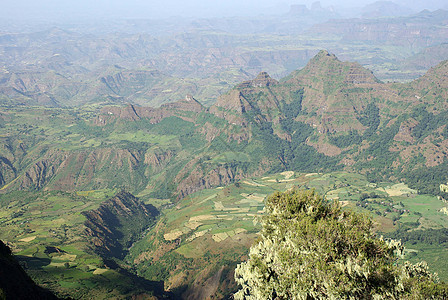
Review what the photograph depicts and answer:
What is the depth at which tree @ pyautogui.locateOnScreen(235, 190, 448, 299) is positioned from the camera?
125ft

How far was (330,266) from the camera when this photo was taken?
38.3 metres

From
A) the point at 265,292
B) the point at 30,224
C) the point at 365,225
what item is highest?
the point at 365,225

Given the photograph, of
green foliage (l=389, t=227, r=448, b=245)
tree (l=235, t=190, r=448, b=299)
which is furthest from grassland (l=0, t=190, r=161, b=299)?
green foliage (l=389, t=227, r=448, b=245)

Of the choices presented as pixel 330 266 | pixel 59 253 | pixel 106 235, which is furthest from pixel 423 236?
pixel 59 253

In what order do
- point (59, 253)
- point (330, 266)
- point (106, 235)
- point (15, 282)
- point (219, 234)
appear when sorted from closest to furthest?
1. point (330, 266)
2. point (15, 282)
3. point (59, 253)
4. point (219, 234)
5. point (106, 235)

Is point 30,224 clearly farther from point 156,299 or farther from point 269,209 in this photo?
point 269,209

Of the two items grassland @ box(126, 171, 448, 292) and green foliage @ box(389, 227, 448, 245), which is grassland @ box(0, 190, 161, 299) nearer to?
grassland @ box(126, 171, 448, 292)

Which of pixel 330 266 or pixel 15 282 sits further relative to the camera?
pixel 15 282

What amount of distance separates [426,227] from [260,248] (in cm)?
14610

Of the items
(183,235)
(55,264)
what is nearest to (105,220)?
(183,235)

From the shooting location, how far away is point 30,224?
17275cm

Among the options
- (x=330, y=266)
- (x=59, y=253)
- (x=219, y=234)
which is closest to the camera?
(x=330, y=266)

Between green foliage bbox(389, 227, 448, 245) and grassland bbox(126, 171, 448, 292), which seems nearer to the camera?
grassland bbox(126, 171, 448, 292)

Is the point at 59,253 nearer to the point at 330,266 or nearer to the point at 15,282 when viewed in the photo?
the point at 15,282
